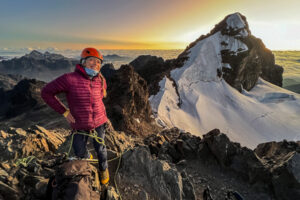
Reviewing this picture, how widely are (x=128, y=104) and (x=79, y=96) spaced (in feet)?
55.8

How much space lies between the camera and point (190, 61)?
4359cm

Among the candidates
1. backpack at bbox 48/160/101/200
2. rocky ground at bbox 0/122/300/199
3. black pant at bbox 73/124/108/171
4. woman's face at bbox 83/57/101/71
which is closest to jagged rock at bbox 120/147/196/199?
rocky ground at bbox 0/122/300/199

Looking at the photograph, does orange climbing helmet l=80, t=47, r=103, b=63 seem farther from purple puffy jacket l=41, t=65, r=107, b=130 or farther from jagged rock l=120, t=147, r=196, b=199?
jagged rock l=120, t=147, r=196, b=199

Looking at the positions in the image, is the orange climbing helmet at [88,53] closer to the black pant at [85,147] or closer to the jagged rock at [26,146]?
the black pant at [85,147]

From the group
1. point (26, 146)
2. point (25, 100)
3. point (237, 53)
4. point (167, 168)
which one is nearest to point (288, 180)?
point (167, 168)

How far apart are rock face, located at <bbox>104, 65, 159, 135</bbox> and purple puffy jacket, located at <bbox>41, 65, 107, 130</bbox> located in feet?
48.1

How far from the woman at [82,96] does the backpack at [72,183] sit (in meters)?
0.89

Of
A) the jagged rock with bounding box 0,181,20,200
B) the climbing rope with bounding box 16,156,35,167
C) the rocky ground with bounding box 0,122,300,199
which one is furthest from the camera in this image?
the climbing rope with bounding box 16,156,35,167

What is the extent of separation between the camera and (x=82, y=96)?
4.23 m

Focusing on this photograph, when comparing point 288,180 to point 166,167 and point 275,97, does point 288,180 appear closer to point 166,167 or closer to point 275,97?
point 166,167

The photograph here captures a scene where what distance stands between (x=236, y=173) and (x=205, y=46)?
42.3 m

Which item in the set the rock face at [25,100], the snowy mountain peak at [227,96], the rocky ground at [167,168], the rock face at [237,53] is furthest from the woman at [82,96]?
the rock face at [25,100]

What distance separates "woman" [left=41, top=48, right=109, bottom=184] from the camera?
4.03 metres

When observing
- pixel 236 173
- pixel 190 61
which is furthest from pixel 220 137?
pixel 190 61
